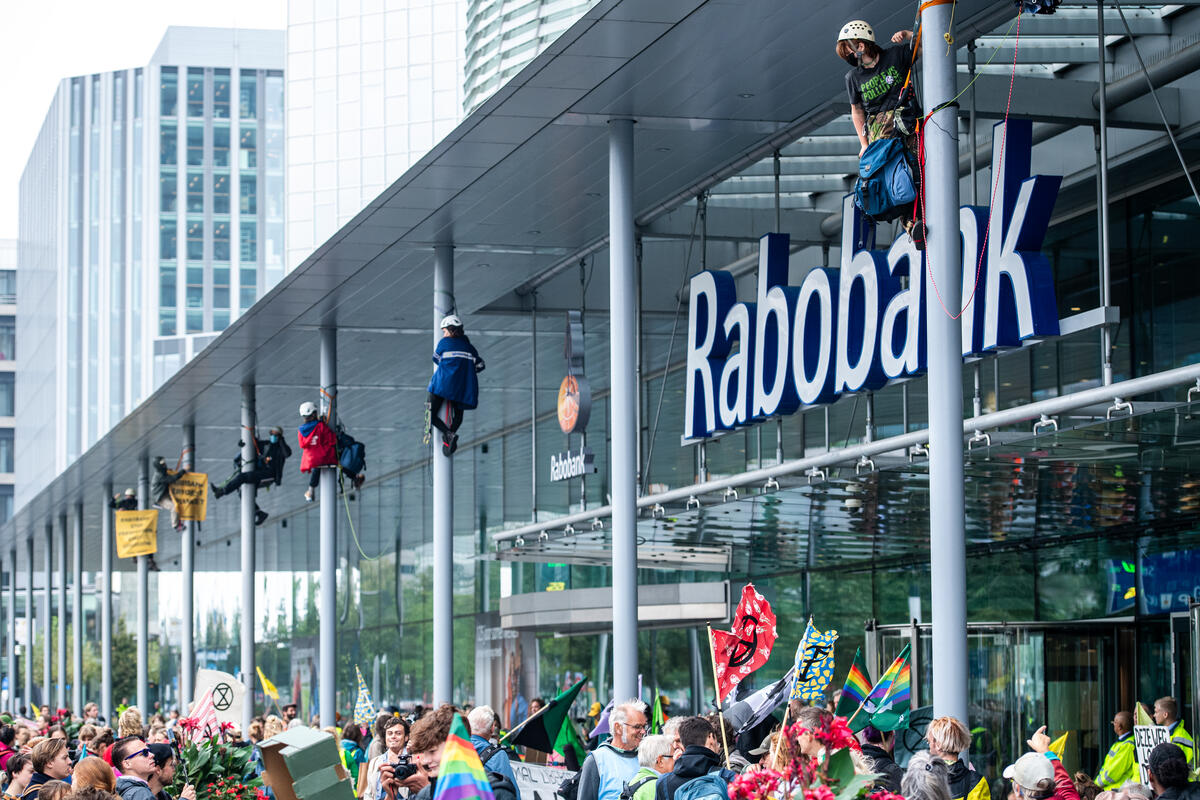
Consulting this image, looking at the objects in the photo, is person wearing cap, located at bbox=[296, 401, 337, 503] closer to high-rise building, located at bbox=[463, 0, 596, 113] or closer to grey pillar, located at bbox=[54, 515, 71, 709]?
high-rise building, located at bbox=[463, 0, 596, 113]

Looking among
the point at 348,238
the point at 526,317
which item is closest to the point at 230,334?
the point at 526,317

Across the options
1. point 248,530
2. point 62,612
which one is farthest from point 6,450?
point 248,530

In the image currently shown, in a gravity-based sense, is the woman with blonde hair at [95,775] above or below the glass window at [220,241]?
below

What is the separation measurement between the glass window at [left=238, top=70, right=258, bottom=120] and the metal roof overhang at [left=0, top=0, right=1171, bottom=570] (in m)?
96.5

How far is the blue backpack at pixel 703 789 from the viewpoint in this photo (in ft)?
25.8

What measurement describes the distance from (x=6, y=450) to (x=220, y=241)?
20.7 m

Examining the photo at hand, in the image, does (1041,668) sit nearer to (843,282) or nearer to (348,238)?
(843,282)

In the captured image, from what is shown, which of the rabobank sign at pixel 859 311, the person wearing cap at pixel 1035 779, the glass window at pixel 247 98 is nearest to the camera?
the person wearing cap at pixel 1035 779

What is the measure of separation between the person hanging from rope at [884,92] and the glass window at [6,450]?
105 meters

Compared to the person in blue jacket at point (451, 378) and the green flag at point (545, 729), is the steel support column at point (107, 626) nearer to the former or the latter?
the person in blue jacket at point (451, 378)

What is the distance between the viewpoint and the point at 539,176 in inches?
658

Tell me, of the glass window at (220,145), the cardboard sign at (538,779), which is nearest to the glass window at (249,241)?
the glass window at (220,145)

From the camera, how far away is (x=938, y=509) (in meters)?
10.4

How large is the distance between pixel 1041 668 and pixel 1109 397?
32.7 feet
